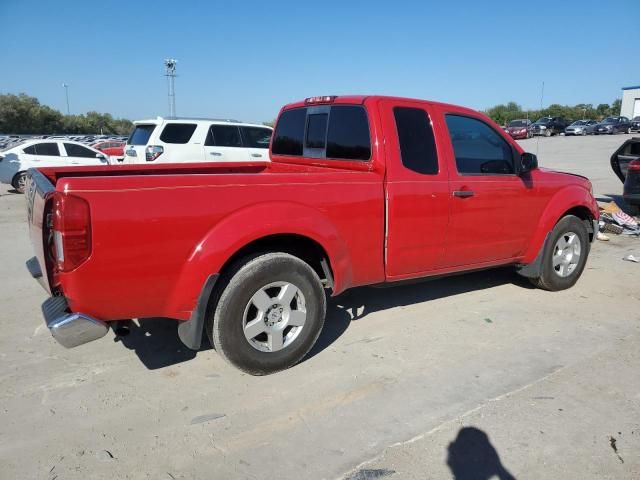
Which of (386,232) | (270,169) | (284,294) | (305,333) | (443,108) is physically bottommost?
(305,333)

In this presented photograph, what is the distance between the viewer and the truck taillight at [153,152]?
1089 centimetres

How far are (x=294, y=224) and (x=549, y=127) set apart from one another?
1881 inches

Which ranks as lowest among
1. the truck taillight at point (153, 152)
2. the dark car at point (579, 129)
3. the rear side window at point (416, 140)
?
the truck taillight at point (153, 152)

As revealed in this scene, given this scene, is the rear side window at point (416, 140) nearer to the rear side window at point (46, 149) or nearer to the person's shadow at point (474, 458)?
the person's shadow at point (474, 458)

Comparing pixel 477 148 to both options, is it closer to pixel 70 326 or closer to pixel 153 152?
pixel 70 326

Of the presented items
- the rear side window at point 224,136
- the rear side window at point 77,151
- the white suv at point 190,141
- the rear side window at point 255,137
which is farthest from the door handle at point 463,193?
the rear side window at point 77,151

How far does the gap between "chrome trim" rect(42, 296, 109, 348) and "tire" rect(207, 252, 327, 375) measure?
71 cm

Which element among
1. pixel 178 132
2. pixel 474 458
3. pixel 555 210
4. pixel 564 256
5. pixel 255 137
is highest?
pixel 178 132

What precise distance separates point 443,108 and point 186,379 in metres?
2.96

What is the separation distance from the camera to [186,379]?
3.36 metres

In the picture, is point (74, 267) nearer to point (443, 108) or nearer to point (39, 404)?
point (39, 404)

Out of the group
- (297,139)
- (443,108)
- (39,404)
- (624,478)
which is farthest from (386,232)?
(39,404)

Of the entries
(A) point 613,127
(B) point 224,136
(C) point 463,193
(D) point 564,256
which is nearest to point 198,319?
(C) point 463,193

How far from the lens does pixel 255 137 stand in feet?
39.2
